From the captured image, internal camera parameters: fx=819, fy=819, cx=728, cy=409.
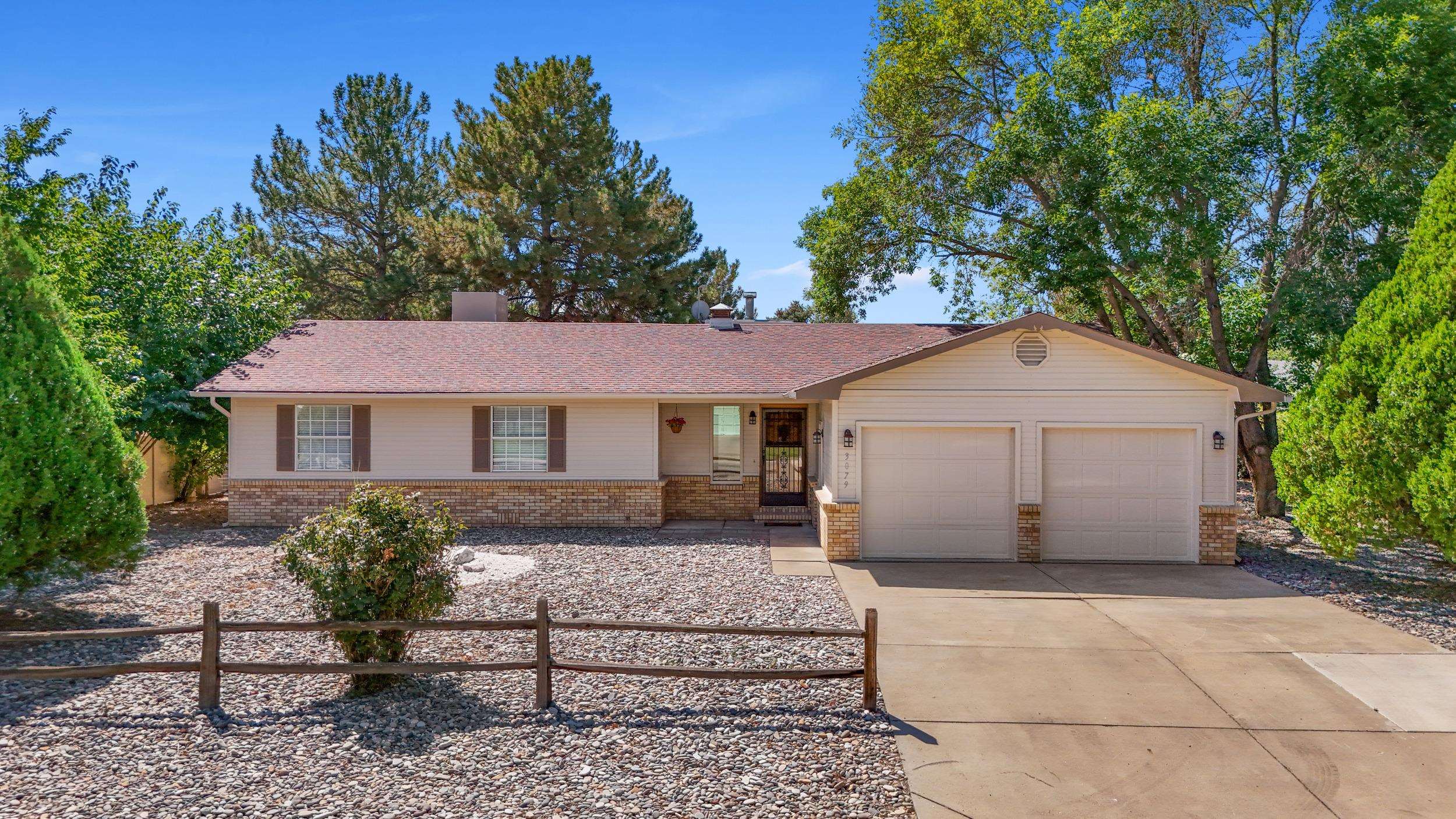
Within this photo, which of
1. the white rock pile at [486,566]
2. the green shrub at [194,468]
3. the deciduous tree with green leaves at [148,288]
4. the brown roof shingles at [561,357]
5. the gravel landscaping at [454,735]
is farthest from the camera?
the green shrub at [194,468]

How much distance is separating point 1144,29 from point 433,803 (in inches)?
720

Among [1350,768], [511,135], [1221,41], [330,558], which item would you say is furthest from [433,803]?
[511,135]

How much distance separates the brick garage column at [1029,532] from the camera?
11.5 meters

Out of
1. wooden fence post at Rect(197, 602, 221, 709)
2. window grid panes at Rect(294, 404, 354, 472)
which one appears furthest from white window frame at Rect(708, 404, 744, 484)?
wooden fence post at Rect(197, 602, 221, 709)

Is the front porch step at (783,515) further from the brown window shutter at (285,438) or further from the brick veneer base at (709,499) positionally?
the brown window shutter at (285,438)

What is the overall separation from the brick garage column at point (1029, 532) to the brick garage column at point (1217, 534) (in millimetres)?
2206

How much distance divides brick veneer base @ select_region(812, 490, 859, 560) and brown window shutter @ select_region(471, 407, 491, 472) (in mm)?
6365

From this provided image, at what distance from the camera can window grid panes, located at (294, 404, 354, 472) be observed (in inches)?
570

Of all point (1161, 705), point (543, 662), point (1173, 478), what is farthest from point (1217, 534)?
point (543, 662)

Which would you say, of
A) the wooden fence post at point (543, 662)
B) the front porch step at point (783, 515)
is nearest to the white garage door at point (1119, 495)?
the front porch step at point (783, 515)

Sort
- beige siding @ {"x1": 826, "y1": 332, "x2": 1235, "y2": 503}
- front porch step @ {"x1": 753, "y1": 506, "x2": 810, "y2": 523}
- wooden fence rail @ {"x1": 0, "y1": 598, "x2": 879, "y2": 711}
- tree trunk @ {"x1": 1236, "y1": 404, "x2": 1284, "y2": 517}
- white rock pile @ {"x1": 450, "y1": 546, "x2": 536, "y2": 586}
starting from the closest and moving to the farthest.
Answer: wooden fence rail @ {"x1": 0, "y1": 598, "x2": 879, "y2": 711}
white rock pile @ {"x1": 450, "y1": 546, "x2": 536, "y2": 586}
beige siding @ {"x1": 826, "y1": 332, "x2": 1235, "y2": 503}
front porch step @ {"x1": 753, "y1": 506, "x2": 810, "y2": 523}
tree trunk @ {"x1": 1236, "y1": 404, "x2": 1284, "y2": 517}

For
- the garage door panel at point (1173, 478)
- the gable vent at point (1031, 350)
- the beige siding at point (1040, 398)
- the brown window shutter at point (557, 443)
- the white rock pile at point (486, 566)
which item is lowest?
the white rock pile at point (486, 566)

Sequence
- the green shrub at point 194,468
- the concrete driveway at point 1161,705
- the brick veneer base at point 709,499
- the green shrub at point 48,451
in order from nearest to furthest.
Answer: the concrete driveway at point 1161,705 < the green shrub at point 48,451 < the brick veneer base at point 709,499 < the green shrub at point 194,468

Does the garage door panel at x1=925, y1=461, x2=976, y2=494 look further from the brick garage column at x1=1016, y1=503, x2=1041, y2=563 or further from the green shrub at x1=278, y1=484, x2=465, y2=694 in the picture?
the green shrub at x1=278, y1=484, x2=465, y2=694
